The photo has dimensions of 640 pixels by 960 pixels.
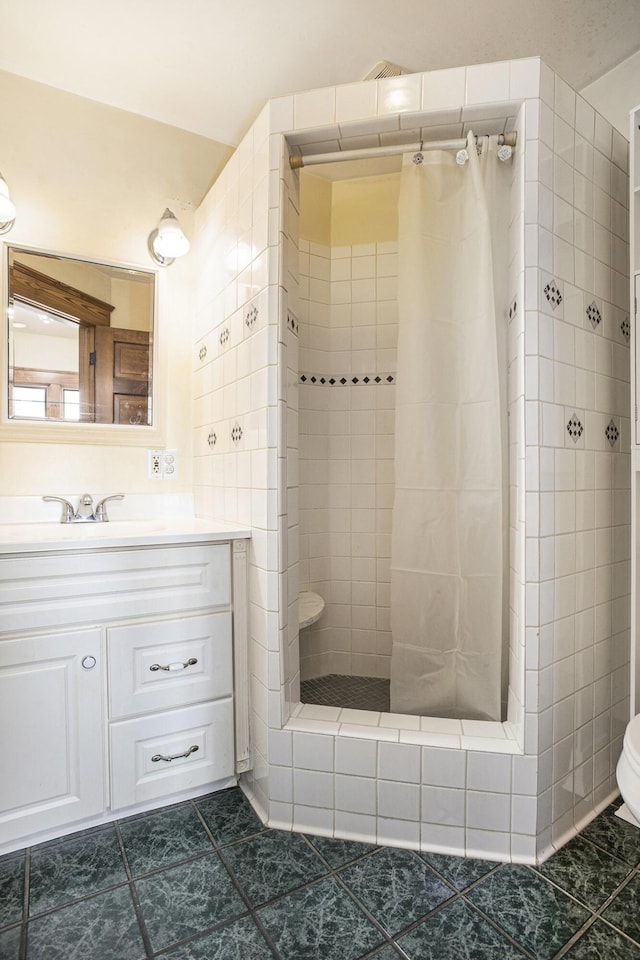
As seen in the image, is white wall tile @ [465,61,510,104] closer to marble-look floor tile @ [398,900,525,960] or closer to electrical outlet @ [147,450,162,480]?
electrical outlet @ [147,450,162,480]

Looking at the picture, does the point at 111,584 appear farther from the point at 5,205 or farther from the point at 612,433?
the point at 612,433

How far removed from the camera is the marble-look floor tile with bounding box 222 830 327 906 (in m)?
1.25

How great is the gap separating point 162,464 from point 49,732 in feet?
3.51

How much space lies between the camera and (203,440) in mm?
2066

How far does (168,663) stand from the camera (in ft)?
5.05

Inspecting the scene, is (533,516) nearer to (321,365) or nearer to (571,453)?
(571,453)

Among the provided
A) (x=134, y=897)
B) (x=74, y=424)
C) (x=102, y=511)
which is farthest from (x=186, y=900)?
(x=74, y=424)

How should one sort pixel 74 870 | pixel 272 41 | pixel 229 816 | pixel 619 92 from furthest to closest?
pixel 619 92 → pixel 272 41 → pixel 229 816 → pixel 74 870

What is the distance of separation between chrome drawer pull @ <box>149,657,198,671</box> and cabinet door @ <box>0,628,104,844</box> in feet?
0.52

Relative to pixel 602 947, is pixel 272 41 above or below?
above

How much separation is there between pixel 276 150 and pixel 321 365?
1.05m

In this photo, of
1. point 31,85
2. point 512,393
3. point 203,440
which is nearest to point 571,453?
point 512,393

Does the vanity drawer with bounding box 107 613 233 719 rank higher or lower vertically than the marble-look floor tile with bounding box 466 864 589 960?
higher

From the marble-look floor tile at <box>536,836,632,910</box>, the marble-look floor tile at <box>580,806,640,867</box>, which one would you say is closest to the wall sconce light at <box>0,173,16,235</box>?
the marble-look floor tile at <box>536,836,632,910</box>
